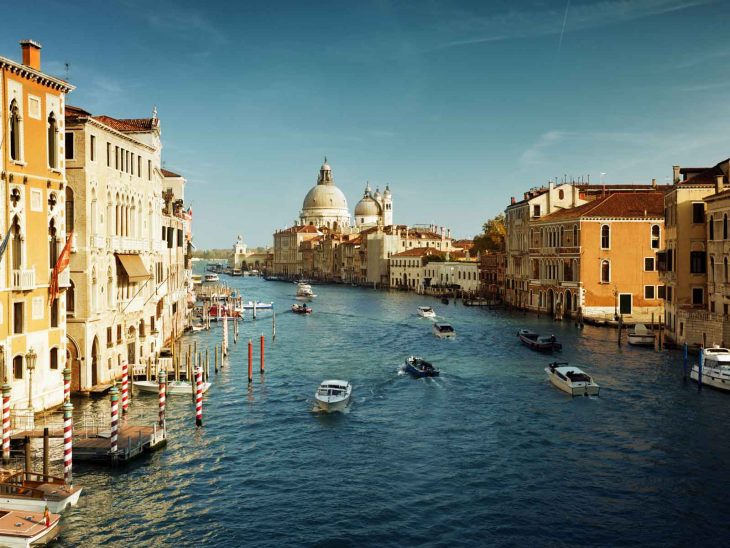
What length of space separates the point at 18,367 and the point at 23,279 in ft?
7.79

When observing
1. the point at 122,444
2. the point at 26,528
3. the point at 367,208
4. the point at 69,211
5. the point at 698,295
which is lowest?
the point at 26,528

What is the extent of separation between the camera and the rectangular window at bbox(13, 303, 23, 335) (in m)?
19.0

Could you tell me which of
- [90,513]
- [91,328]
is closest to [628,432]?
[90,513]

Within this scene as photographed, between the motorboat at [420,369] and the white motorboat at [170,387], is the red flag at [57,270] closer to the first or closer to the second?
the white motorboat at [170,387]

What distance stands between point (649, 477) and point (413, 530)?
6.38 metres

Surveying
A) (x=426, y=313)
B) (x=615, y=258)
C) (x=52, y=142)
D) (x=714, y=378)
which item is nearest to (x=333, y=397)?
(x=52, y=142)

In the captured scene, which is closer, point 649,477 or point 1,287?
point 649,477

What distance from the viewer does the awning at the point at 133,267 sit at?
83.9 feet

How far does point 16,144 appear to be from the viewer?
750 inches

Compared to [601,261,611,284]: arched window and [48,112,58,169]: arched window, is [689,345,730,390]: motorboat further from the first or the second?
[48,112,58,169]: arched window

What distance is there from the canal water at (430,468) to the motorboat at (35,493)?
0.46m

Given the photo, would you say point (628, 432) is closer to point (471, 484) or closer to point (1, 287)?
point (471, 484)

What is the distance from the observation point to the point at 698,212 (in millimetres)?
32594

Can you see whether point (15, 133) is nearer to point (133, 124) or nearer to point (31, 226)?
point (31, 226)
